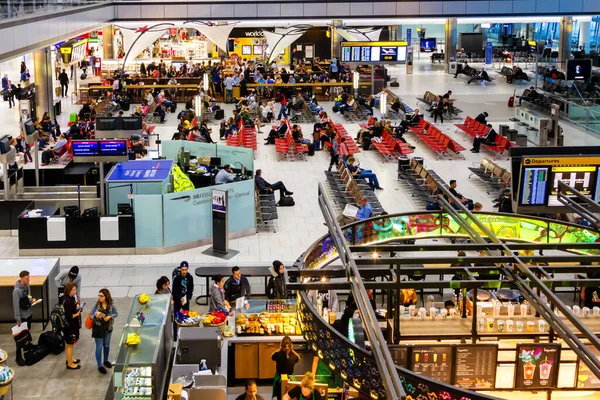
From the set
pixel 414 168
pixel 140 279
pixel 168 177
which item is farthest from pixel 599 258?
pixel 414 168

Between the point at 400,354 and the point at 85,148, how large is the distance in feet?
40.8

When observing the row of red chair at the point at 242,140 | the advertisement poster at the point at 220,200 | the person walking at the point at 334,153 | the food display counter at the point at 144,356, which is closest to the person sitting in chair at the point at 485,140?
the person walking at the point at 334,153

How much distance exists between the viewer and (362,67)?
48.9 m

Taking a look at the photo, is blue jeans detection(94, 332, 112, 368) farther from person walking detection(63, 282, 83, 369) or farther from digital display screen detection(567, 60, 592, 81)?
digital display screen detection(567, 60, 592, 81)

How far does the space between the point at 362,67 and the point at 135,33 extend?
12.0 metres

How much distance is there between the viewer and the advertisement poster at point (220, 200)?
59.1ft

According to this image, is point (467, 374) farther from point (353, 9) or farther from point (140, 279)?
point (353, 9)

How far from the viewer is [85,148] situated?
20.0 metres

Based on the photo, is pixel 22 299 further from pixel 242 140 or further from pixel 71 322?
pixel 242 140

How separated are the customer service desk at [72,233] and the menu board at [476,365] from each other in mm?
10407

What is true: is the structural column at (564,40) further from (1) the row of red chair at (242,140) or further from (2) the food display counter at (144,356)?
(2) the food display counter at (144,356)

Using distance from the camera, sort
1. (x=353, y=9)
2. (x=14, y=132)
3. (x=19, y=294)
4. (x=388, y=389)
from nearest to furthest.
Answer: (x=388, y=389)
(x=19, y=294)
(x=14, y=132)
(x=353, y=9)

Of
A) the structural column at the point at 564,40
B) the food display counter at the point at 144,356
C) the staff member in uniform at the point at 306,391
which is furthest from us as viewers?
the structural column at the point at 564,40

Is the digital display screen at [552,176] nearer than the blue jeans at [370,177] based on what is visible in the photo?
Yes
